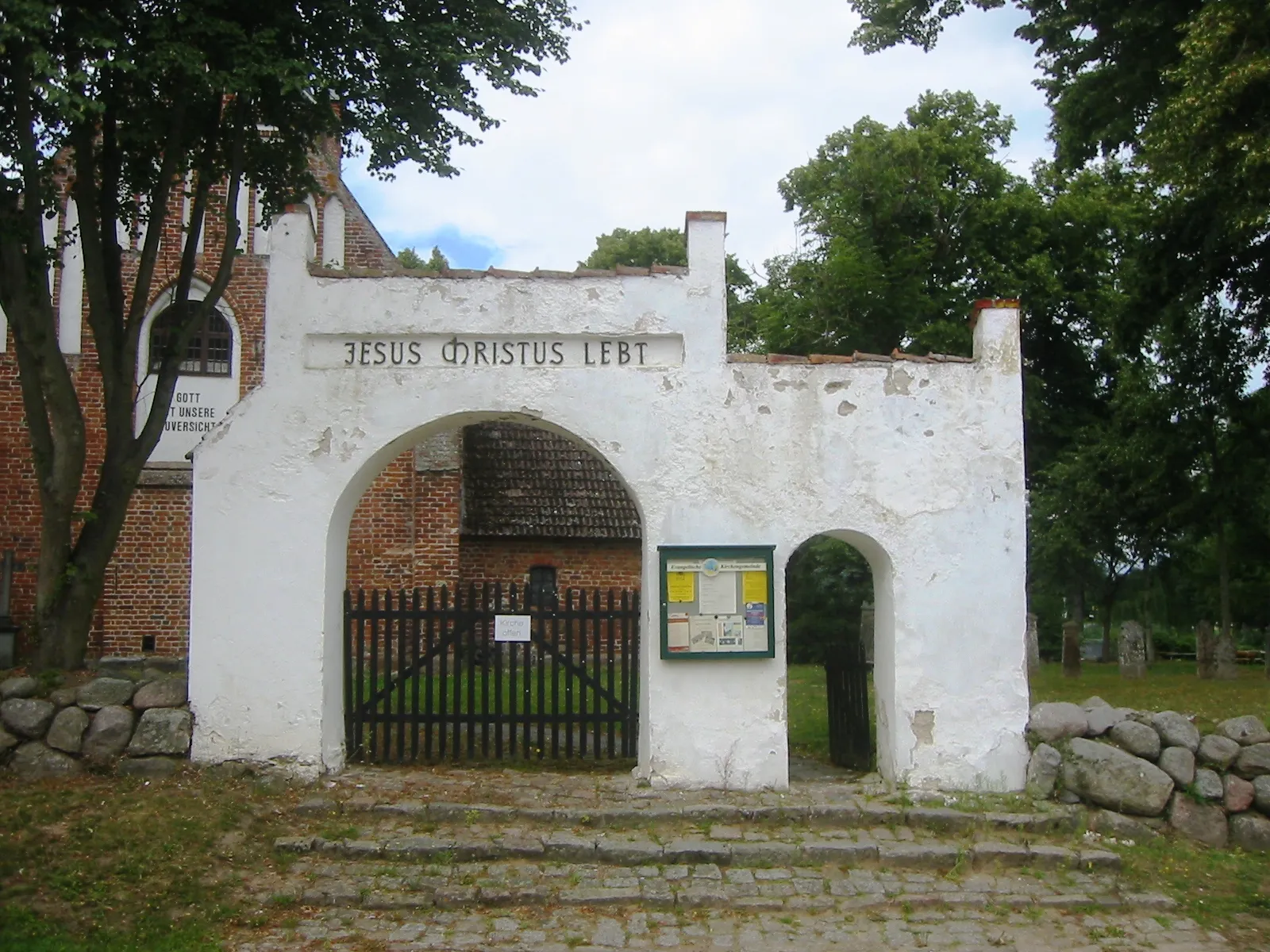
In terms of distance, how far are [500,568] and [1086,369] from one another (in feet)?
47.8

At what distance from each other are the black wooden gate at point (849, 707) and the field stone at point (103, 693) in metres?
6.03

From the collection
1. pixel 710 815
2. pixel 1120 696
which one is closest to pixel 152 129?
pixel 710 815

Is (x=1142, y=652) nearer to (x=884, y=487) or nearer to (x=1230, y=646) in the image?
(x=1230, y=646)

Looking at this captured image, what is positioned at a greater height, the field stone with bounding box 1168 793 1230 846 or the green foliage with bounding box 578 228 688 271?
the green foliage with bounding box 578 228 688 271

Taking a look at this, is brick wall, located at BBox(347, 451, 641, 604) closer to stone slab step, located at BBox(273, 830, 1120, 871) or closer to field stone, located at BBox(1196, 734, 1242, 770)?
stone slab step, located at BBox(273, 830, 1120, 871)

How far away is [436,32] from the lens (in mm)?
9320

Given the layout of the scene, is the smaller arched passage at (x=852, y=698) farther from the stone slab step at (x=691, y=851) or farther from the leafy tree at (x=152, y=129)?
the leafy tree at (x=152, y=129)

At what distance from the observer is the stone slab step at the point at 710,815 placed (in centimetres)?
814

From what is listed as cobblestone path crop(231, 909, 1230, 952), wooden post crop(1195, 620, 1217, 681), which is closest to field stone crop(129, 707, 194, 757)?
cobblestone path crop(231, 909, 1230, 952)

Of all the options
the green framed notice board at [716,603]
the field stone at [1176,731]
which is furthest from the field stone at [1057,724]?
the green framed notice board at [716,603]

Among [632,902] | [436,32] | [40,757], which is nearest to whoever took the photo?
[632,902]

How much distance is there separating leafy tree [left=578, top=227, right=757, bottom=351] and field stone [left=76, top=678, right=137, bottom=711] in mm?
21716

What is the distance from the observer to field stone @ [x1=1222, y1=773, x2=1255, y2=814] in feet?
27.9

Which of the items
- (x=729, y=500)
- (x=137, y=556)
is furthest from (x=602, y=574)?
(x=729, y=500)
